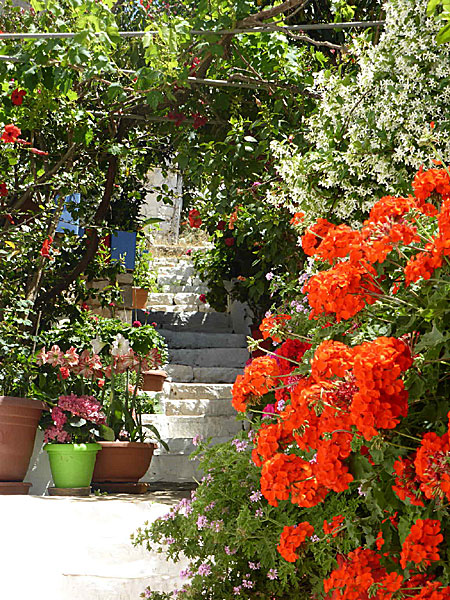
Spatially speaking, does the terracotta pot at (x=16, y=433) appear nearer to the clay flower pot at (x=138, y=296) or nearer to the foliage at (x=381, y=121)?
the foliage at (x=381, y=121)

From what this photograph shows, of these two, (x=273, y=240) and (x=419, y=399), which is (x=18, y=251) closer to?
(x=273, y=240)

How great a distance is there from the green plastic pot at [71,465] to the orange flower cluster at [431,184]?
2.80 m

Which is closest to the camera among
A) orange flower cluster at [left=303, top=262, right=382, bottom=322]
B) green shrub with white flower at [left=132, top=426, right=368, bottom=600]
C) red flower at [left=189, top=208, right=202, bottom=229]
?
orange flower cluster at [left=303, top=262, right=382, bottom=322]

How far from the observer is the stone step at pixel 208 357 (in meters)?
6.79

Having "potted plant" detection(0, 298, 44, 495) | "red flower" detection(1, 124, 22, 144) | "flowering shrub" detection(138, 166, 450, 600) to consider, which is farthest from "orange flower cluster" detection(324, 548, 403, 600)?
"red flower" detection(1, 124, 22, 144)

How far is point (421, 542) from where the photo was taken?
1239mm

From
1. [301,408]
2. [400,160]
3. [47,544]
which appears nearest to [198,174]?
[400,160]

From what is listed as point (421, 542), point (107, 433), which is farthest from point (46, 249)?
point (421, 542)

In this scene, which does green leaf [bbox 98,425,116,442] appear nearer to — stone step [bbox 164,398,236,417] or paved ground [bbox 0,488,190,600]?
paved ground [bbox 0,488,190,600]

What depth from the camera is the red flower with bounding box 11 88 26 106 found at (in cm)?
385

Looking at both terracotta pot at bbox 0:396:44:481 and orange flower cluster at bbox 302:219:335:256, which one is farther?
terracotta pot at bbox 0:396:44:481

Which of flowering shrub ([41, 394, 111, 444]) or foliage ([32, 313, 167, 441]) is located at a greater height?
foliage ([32, 313, 167, 441])

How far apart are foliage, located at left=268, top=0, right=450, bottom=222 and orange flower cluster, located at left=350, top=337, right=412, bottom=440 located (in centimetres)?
139

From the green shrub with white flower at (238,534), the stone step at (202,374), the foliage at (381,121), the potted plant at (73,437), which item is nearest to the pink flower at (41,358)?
the potted plant at (73,437)
